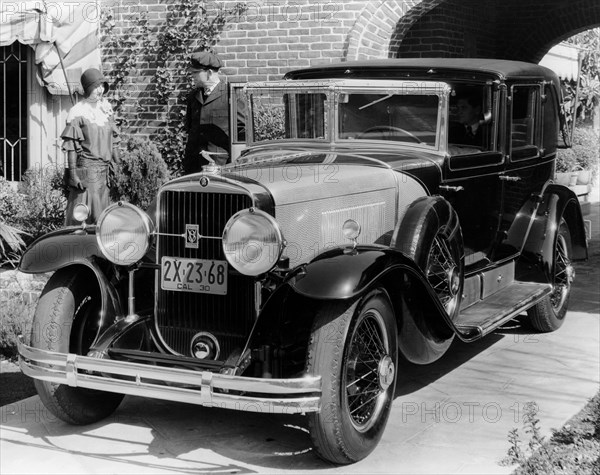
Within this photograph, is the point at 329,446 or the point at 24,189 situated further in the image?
the point at 24,189

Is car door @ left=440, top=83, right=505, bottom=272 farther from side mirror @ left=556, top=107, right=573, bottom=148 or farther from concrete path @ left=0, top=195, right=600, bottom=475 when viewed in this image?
side mirror @ left=556, top=107, right=573, bottom=148

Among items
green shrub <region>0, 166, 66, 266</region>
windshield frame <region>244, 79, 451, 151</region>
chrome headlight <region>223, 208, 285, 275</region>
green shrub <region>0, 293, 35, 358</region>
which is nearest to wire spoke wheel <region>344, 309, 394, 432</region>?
chrome headlight <region>223, 208, 285, 275</region>

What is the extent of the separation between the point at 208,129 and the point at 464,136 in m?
2.33

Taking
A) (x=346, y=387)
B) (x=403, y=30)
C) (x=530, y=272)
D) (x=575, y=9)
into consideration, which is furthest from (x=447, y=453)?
(x=575, y=9)

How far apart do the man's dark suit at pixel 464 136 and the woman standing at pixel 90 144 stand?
134 inches

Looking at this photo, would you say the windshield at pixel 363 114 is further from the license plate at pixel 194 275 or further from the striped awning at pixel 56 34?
the striped awning at pixel 56 34

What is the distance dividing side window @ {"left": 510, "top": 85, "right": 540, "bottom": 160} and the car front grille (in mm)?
2658

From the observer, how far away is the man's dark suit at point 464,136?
6.12m

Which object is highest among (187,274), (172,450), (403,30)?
(403,30)

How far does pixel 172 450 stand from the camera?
4566mm

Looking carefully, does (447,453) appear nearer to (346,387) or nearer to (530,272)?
(346,387)

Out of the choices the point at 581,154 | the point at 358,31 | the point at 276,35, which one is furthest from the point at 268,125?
the point at 581,154

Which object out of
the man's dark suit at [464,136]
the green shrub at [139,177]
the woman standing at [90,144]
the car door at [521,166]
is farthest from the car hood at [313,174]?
the green shrub at [139,177]

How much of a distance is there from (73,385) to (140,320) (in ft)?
1.97
